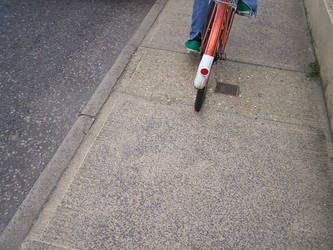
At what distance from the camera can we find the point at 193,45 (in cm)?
364

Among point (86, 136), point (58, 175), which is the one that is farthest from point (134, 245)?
point (86, 136)

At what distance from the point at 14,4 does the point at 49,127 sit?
10.4 ft

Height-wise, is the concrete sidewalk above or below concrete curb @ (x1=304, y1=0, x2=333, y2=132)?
below

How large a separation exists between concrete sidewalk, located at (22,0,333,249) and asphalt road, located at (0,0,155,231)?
0.35 meters

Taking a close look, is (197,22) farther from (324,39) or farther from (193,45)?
(324,39)

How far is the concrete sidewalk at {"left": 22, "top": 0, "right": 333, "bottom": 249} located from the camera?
85.3 inches

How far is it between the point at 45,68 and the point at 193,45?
1.90m

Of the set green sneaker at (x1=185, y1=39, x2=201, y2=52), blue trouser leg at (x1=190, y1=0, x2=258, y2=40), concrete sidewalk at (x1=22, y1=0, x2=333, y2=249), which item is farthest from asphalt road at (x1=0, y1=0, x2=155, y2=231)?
blue trouser leg at (x1=190, y1=0, x2=258, y2=40)

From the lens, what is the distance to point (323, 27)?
3.71m

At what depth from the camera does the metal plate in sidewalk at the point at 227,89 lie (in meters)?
3.35

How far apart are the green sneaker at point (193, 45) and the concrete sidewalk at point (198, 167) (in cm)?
15

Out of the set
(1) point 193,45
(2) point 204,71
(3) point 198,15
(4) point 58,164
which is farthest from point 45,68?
(2) point 204,71

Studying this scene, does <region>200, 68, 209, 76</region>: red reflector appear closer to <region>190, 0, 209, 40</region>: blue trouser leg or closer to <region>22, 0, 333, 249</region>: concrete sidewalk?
<region>22, 0, 333, 249</region>: concrete sidewalk

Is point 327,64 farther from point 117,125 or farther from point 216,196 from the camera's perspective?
point 117,125
